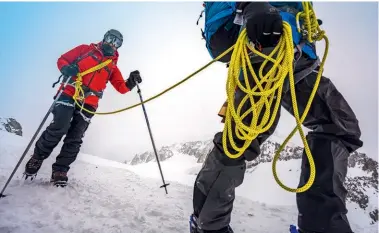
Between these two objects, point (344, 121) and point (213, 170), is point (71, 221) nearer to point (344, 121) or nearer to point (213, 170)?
point (213, 170)

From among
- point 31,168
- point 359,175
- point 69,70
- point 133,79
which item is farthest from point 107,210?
point 359,175

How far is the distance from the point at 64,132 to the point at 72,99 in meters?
0.52

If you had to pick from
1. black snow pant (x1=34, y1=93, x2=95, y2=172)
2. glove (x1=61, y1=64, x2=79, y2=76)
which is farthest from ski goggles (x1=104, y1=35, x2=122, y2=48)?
black snow pant (x1=34, y1=93, x2=95, y2=172)

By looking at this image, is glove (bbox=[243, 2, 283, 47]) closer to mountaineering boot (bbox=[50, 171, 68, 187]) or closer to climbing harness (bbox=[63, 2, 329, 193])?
climbing harness (bbox=[63, 2, 329, 193])

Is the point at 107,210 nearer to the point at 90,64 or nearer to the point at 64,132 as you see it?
the point at 64,132

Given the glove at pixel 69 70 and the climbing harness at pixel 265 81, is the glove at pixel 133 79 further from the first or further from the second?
the climbing harness at pixel 265 81

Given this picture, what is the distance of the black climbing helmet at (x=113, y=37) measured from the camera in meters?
4.77

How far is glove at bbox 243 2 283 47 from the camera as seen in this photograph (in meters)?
1.58

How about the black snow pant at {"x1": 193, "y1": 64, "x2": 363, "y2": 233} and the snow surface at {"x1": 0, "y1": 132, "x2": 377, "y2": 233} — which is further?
the snow surface at {"x1": 0, "y1": 132, "x2": 377, "y2": 233}

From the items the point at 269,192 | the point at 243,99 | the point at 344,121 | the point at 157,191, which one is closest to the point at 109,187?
the point at 157,191

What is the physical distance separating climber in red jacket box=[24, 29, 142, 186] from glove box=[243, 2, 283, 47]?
3343mm

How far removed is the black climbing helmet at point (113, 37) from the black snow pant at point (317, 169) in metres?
3.50

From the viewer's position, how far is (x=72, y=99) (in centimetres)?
428

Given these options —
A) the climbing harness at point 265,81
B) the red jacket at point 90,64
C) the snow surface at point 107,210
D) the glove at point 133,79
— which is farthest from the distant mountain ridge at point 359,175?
the climbing harness at point 265,81
